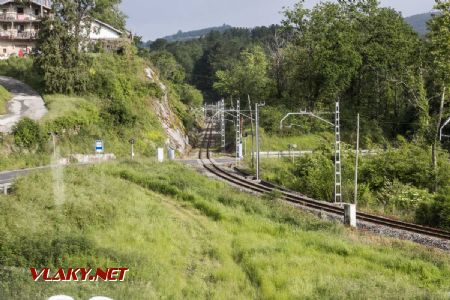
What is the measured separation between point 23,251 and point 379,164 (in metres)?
31.1

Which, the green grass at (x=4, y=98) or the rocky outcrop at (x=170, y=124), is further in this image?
the rocky outcrop at (x=170, y=124)

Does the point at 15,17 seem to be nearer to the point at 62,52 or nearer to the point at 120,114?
the point at 62,52

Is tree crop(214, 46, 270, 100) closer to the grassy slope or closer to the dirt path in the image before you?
the dirt path

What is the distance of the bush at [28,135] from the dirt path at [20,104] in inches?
38.1

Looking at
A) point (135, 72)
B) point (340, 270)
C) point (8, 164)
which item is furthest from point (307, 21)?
point (340, 270)

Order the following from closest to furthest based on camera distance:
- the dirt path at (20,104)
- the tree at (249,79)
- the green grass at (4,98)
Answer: the dirt path at (20,104) < the green grass at (4,98) < the tree at (249,79)

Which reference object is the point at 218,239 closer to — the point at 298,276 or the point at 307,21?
the point at 298,276

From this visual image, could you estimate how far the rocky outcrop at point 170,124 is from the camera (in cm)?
5853

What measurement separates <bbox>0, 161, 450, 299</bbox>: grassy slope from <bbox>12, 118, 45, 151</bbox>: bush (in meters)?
14.1

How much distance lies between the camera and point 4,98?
49281mm

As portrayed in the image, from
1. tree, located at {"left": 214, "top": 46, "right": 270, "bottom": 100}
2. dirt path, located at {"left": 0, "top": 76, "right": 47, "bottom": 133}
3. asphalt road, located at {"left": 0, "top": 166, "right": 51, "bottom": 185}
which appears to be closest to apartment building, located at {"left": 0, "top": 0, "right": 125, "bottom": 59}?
dirt path, located at {"left": 0, "top": 76, "right": 47, "bottom": 133}

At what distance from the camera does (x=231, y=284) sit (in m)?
16.5

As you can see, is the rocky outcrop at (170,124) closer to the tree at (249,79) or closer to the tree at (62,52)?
the tree at (62,52)

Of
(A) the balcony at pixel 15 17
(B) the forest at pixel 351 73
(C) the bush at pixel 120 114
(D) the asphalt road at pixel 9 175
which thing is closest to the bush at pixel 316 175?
(B) the forest at pixel 351 73
